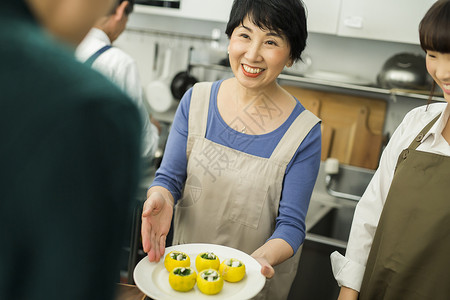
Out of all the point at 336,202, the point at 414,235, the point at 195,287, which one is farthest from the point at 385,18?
the point at 195,287

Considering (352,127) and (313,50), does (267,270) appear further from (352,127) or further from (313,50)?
(313,50)

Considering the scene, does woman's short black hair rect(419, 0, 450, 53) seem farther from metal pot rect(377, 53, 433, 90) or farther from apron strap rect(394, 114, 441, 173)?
metal pot rect(377, 53, 433, 90)

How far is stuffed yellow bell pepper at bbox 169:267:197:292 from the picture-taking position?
106cm

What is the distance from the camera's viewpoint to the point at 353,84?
2.62 metres

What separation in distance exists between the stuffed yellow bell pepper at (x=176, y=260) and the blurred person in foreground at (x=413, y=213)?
405 millimetres

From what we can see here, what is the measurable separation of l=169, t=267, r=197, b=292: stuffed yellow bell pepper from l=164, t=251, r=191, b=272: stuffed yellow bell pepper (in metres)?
0.03

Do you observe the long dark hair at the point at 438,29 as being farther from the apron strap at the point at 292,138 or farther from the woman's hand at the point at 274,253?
the woman's hand at the point at 274,253

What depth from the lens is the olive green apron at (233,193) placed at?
1.35m

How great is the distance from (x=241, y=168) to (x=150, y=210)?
1.04 feet

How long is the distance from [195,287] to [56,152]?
2.71 ft

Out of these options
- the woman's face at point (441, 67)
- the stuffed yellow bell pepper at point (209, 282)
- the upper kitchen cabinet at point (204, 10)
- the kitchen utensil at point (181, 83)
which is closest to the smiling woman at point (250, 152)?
the stuffed yellow bell pepper at point (209, 282)

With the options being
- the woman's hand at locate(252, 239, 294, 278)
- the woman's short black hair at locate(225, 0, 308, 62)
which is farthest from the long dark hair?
the woman's hand at locate(252, 239, 294, 278)

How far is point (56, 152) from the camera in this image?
1.09 ft

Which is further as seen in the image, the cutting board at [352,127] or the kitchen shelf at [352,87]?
the cutting board at [352,127]
